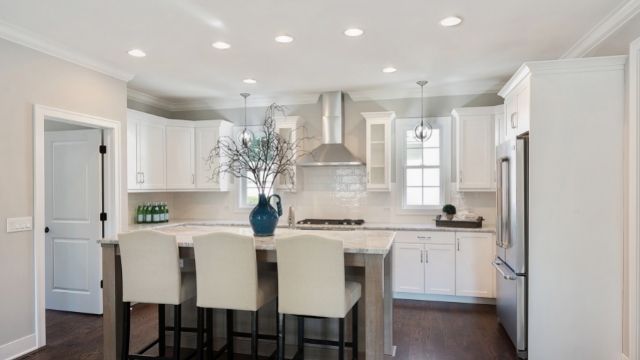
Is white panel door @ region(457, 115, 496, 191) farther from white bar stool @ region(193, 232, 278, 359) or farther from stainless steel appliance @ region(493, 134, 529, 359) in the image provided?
white bar stool @ region(193, 232, 278, 359)

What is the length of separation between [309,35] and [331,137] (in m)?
2.08

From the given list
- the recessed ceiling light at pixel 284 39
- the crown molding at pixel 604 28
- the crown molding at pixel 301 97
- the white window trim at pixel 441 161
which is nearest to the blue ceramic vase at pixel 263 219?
the recessed ceiling light at pixel 284 39

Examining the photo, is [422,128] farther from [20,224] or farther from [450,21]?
[20,224]

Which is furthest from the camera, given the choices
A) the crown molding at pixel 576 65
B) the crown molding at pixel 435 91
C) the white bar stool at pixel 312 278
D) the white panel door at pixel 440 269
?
the crown molding at pixel 435 91

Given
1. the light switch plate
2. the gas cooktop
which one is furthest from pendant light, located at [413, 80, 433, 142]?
the light switch plate

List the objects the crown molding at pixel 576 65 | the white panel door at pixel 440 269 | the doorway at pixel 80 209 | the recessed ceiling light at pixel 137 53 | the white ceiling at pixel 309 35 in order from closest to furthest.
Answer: the white ceiling at pixel 309 35 < the crown molding at pixel 576 65 < the recessed ceiling light at pixel 137 53 < the doorway at pixel 80 209 < the white panel door at pixel 440 269

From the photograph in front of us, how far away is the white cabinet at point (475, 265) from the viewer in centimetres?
457

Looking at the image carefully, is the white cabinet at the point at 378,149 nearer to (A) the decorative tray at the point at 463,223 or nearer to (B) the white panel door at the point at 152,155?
(A) the decorative tray at the point at 463,223

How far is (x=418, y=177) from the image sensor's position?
530 cm

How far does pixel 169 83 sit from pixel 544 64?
4044 mm

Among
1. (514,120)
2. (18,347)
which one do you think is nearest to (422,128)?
(514,120)

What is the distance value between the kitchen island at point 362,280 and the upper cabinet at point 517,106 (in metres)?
1.48

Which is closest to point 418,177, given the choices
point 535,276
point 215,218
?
point 535,276

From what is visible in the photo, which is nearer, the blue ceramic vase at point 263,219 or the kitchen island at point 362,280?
the kitchen island at point 362,280
